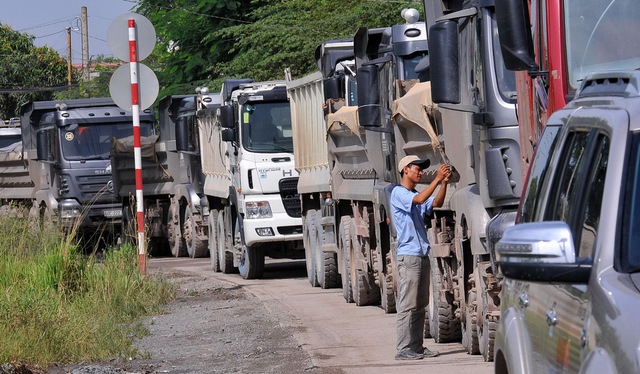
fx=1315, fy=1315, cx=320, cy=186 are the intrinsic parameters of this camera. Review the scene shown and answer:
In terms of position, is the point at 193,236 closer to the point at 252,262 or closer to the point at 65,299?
the point at 252,262

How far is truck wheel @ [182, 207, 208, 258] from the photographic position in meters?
24.5

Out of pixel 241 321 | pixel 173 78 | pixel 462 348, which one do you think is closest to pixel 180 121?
pixel 173 78

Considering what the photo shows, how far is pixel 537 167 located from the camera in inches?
199

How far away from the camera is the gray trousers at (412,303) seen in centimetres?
1010

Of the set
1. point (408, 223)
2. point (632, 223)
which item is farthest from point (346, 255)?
point (632, 223)

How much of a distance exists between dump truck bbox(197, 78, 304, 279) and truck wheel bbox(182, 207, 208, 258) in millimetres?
4143

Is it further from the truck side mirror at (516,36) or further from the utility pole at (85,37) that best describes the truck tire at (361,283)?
the utility pole at (85,37)

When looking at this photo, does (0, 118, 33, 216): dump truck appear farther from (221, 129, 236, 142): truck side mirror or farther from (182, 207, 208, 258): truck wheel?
(221, 129, 236, 142): truck side mirror

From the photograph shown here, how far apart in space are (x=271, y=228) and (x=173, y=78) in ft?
52.7

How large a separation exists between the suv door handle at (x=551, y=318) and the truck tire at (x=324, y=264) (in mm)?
12370

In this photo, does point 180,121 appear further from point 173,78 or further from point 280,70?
point 173,78

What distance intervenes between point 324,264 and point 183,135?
27.9 feet

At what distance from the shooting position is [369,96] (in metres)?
13.2

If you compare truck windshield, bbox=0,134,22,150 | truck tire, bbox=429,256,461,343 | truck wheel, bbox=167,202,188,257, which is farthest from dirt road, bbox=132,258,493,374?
truck windshield, bbox=0,134,22,150
